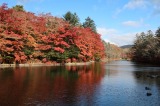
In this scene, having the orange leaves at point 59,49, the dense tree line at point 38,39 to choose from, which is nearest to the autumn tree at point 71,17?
the dense tree line at point 38,39

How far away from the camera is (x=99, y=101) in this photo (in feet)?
56.8

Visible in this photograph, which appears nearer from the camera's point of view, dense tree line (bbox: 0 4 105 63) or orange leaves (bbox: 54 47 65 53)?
dense tree line (bbox: 0 4 105 63)

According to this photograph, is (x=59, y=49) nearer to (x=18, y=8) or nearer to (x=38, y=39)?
(x=38, y=39)

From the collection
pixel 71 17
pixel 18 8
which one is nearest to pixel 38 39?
pixel 18 8

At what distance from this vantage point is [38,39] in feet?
184

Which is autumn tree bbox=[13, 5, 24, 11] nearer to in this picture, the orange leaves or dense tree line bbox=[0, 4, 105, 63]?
dense tree line bbox=[0, 4, 105, 63]

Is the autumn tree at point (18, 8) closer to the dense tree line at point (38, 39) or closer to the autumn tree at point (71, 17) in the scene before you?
the dense tree line at point (38, 39)

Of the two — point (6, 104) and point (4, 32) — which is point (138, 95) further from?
point (4, 32)

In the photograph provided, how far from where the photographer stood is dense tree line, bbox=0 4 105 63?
47188 millimetres

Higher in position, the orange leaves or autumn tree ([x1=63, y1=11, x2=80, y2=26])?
autumn tree ([x1=63, y1=11, x2=80, y2=26])

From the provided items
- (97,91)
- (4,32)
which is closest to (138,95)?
(97,91)

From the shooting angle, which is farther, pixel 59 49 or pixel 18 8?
pixel 18 8

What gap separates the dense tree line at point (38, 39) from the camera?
47188mm

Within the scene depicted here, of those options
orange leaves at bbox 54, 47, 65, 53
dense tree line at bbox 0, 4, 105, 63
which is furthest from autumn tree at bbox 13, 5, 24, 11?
orange leaves at bbox 54, 47, 65, 53
